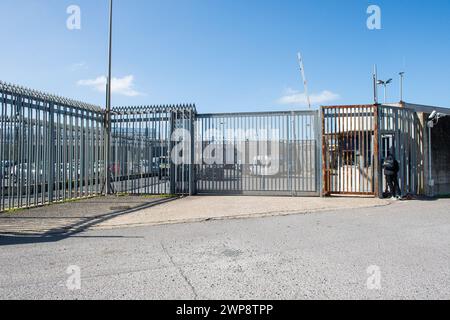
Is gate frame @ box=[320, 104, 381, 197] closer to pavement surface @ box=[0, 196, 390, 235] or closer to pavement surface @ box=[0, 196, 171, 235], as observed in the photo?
pavement surface @ box=[0, 196, 390, 235]

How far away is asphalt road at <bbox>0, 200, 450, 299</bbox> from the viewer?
367cm

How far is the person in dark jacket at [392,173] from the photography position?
37.0 ft

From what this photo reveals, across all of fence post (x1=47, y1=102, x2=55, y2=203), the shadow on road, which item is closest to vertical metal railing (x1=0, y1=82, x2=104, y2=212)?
fence post (x1=47, y1=102, x2=55, y2=203)

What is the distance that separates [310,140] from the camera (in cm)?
1233

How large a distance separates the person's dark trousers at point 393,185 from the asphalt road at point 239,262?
398 cm

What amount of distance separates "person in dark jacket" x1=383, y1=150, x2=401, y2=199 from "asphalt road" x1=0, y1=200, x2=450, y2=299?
13.0 feet

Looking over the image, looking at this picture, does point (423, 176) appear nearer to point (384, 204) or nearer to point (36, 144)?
point (384, 204)

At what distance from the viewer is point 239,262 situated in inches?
186

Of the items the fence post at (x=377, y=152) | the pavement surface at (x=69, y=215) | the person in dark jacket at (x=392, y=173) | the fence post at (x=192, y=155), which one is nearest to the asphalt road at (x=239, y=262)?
the pavement surface at (x=69, y=215)

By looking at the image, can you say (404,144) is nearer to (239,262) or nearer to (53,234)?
(239,262)

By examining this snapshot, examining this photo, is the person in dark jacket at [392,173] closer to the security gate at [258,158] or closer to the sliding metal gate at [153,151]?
the security gate at [258,158]

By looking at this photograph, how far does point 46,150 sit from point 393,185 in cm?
1167
